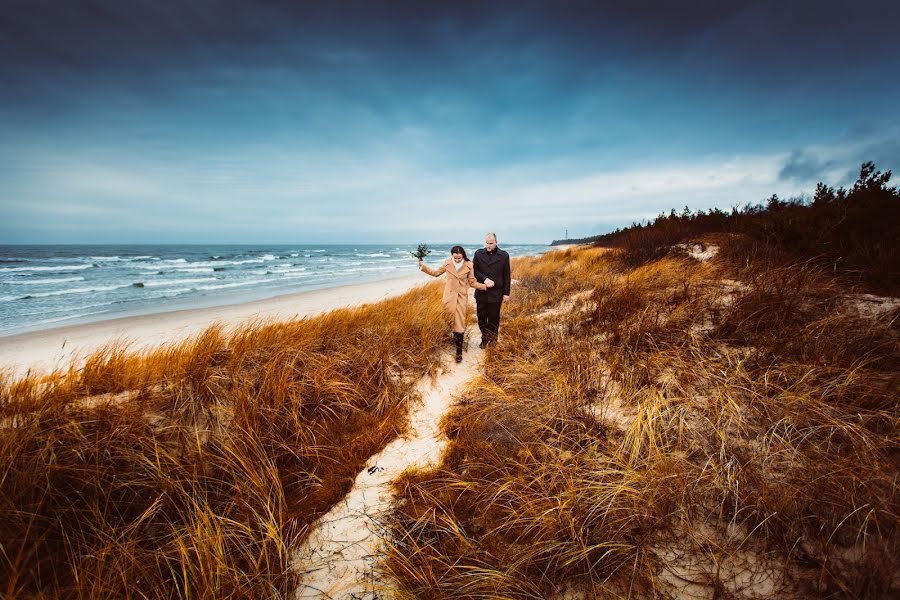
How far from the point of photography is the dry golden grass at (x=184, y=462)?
1.83m

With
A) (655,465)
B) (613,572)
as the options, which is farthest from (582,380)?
(613,572)

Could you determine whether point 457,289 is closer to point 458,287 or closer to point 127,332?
point 458,287

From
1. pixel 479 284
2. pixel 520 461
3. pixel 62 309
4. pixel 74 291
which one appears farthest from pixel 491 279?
pixel 74 291

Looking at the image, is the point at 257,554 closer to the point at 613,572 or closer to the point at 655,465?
the point at 613,572

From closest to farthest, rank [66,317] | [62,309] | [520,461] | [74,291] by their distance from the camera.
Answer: [520,461] < [66,317] < [62,309] < [74,291]

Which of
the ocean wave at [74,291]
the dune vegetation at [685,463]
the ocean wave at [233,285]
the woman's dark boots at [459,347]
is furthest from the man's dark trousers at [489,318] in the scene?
the ocean wave at [74,291]

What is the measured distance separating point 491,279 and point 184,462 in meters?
4.48

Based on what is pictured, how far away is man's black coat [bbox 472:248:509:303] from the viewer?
18.6ft

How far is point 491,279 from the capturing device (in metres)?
5.72

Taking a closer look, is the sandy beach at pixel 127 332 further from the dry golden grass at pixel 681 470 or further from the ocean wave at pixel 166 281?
the ocean wave at pixel 166 281

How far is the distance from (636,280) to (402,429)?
5.58 metres

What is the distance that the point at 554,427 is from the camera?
→ 3.05 meters

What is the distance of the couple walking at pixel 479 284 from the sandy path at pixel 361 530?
212cm

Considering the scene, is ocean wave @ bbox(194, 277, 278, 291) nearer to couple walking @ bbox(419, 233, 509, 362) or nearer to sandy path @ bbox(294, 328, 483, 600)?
couple walking @ bbox(419, 233, 509, 362)
